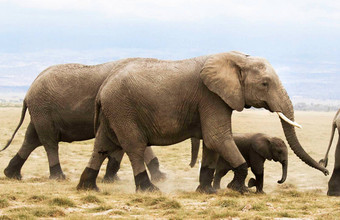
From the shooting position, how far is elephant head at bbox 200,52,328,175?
41.3 feet

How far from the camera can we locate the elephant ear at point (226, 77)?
12.6 m

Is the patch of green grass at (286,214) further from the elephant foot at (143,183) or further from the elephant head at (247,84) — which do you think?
the elephant foot at (143,183)

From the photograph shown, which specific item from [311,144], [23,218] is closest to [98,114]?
[23,218]

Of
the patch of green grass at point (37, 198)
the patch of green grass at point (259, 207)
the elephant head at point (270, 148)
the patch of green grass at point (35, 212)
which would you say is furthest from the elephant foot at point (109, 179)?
the patch of green grass at point (259, 207)

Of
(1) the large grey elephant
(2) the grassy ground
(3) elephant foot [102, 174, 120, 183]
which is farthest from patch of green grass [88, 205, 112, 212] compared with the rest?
(3) elephant foot [102, 174, 120, 183]

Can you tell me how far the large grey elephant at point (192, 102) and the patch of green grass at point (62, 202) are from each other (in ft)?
7.79

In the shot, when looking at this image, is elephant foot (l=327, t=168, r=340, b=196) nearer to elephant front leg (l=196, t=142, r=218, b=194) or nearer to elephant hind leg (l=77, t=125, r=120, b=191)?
elephant front leg (l=196, t=142, r=218, b=194)

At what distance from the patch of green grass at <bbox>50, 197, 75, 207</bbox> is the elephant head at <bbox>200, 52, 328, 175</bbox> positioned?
3488 mm

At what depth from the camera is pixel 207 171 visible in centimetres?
1348

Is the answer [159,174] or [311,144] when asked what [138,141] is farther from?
[311,144]

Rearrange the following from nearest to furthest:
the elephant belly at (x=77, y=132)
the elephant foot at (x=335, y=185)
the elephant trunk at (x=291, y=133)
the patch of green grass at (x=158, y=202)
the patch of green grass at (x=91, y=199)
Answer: the patch of green grass at (x=158, y=202)
the patch of green grass at (x=91, y=199)
the elephant trunk at (x=291, y=133)
the elephant foot at (x=335, y=185)
the elephant belly at (x=77, y=132)

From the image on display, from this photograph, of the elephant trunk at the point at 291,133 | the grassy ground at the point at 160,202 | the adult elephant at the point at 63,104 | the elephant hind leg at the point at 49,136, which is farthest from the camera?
the elephant hind leg at the point at 49,136

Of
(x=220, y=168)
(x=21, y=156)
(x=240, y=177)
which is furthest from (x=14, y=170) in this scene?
(x=240, y=177)

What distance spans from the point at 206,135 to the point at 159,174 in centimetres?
438
